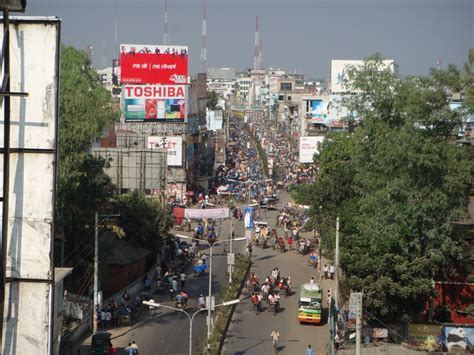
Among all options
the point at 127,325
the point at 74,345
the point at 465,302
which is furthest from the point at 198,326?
the point at 465,302

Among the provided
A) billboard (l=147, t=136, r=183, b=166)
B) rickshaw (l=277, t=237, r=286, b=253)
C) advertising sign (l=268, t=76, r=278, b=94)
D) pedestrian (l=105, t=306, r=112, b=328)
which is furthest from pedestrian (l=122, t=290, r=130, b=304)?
advertising sign (l=268, t=76, r=278, b=94)

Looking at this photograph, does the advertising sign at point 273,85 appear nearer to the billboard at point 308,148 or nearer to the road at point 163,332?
the billboard at point 308,148

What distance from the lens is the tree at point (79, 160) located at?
24.3 metres

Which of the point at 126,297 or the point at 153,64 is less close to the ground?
the point at 153,64

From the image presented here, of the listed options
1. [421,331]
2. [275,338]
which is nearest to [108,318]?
[275,338]

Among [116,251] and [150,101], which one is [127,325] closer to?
[116,251]

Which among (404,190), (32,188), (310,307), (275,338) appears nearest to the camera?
(32,188)

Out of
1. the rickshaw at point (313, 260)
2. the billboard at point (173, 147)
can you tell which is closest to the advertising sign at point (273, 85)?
the billboard at point (173, 147)

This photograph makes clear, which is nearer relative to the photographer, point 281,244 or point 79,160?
point 79,160

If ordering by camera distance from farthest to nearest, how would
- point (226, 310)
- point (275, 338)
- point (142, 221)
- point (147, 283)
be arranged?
point (142, 221) < point (147, 283) < point (226, 310) < point (275, 338)

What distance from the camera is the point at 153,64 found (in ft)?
195

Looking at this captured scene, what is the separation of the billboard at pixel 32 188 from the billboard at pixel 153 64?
52846 millimetres

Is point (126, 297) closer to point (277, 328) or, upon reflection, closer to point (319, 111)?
point (277, 328)

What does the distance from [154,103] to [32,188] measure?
5187cm
